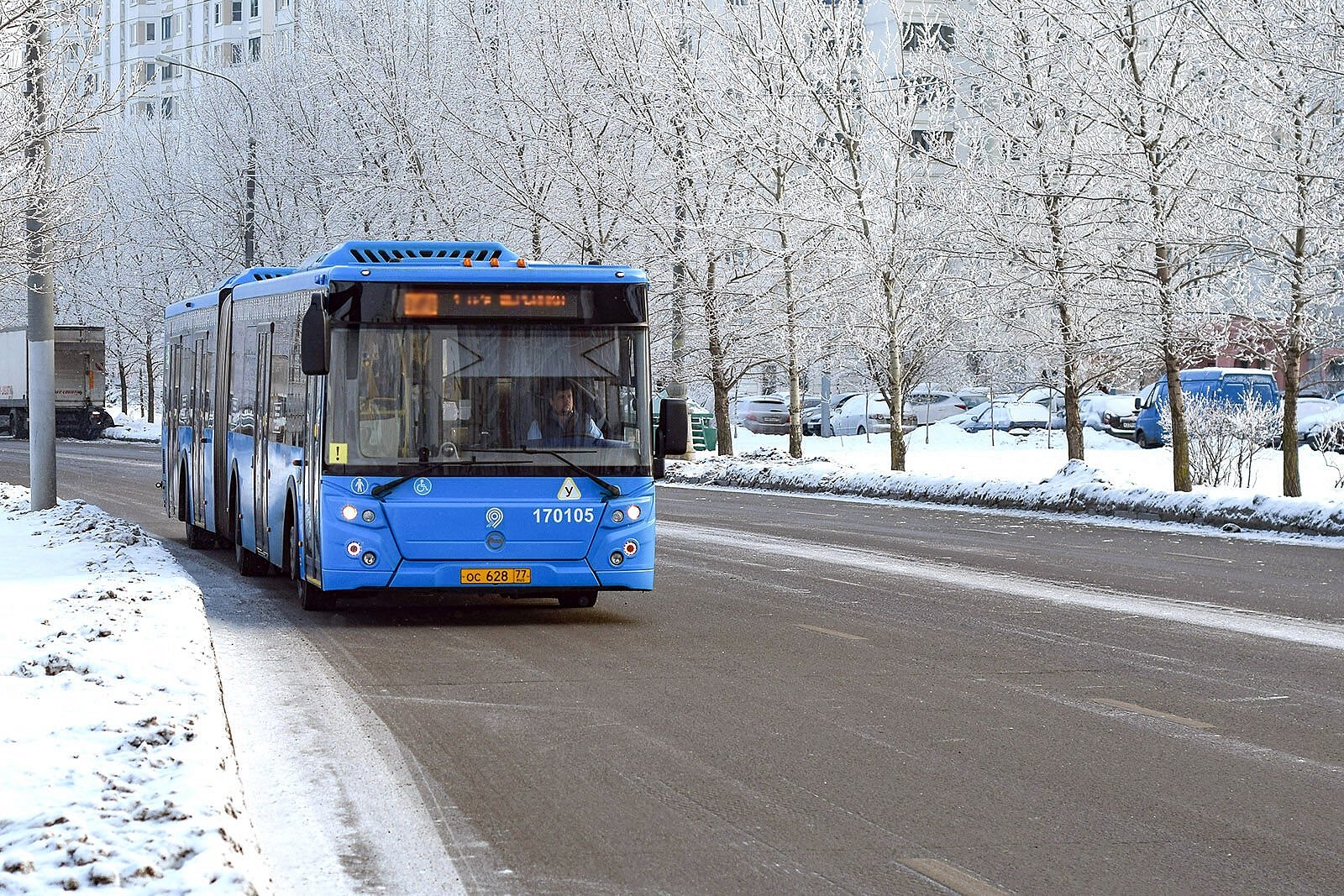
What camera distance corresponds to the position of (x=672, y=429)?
46.3 ft

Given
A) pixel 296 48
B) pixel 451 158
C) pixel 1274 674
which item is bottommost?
pixel 1274 674

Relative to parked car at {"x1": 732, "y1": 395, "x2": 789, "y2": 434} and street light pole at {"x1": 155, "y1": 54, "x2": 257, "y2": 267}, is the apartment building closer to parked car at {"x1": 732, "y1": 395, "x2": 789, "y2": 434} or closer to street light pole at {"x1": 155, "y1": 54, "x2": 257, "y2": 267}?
street light pole at {"x1": 155, "y1": 54, "x2": 257, "y2": 267}

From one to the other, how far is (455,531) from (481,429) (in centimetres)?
75

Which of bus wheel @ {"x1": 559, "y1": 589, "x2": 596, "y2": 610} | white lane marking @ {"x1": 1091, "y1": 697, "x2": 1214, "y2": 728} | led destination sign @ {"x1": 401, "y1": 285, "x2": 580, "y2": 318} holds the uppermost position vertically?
led destination sign @ {"x1": 401, "y1": 285, "x2": 580, "y2": 318}

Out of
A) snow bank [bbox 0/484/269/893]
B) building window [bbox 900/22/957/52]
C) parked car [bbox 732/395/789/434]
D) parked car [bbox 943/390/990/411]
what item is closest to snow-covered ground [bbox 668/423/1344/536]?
building window [bbox 900/22/957/52]

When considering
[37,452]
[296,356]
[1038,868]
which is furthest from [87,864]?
[37,452]

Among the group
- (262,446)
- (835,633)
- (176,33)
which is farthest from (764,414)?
(176,33)

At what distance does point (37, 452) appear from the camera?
22344mm

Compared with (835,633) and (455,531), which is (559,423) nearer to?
(455,531)

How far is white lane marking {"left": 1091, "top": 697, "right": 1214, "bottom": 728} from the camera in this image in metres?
9.77

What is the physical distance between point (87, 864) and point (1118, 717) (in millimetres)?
5662

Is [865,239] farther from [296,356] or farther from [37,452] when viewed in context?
[296,356]

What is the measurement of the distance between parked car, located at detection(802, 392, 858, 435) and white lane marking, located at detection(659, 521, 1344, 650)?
37.9 meters

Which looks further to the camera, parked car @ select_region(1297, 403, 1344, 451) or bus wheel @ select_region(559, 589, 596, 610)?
parked car @ select_region(1297, 403, 1344, 451)
